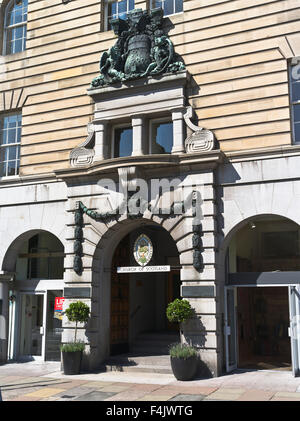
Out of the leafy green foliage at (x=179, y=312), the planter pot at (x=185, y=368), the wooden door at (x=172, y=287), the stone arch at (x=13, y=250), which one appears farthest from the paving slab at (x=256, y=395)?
the stone arch at (x=13, y=250)

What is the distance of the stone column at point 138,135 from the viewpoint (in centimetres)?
1589

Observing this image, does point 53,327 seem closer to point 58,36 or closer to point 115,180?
point 115,180

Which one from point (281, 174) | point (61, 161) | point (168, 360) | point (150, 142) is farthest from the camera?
point (61, 161)

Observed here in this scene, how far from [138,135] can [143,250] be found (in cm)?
384

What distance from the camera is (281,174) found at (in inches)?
558

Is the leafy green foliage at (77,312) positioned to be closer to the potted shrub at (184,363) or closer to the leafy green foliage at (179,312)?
the leafy green foliage at (179,312)

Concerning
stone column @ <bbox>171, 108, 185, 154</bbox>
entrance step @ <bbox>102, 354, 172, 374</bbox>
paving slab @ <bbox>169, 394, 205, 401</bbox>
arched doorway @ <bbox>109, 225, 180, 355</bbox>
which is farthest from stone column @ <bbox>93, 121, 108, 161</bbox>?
paving slab @ <bbox>169, 394, 205, 401</bbox>

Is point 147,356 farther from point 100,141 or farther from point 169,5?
point 169,5

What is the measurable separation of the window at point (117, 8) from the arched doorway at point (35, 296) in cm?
855

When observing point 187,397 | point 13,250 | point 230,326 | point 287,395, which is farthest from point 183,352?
point 13,250

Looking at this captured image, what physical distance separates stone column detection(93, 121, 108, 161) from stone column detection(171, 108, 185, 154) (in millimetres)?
2554

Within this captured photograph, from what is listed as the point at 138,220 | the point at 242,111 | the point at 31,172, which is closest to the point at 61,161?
the point at 31,172

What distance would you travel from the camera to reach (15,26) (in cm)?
2025
